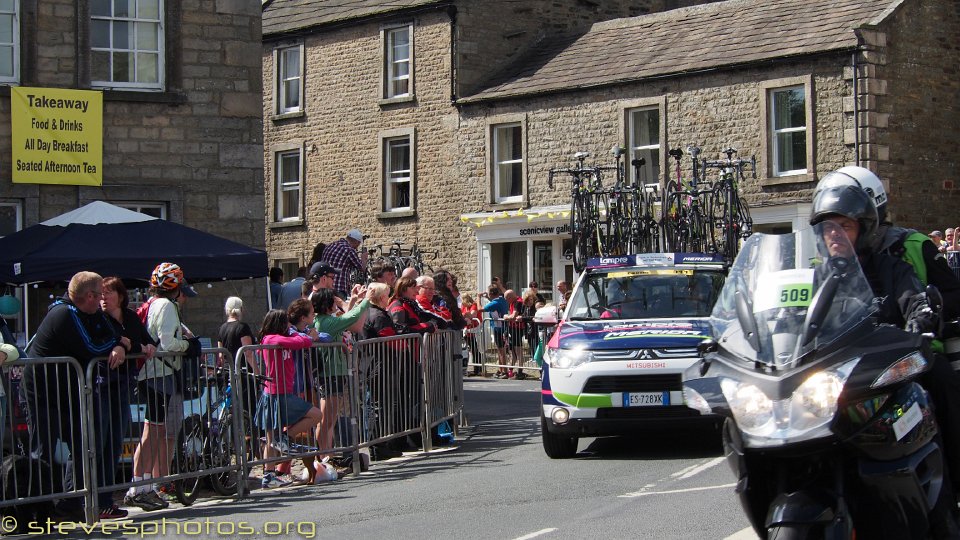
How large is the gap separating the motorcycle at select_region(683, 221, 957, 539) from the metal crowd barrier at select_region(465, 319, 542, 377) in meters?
19.8

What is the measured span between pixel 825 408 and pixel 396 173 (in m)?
33.2

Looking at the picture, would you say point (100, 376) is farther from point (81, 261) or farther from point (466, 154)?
point (466, 154)

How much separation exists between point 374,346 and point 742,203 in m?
13.1

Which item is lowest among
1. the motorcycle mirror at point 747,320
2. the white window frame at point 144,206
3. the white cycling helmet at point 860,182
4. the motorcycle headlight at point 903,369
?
the motorcycle headlight at point 903,369

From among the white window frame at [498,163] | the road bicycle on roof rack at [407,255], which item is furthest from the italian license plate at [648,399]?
the road bicycle on roof rack at [407,255]

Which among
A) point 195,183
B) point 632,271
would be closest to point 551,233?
point 195,183

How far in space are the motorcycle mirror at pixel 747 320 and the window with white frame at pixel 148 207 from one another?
14.8 meters

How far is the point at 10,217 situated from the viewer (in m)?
19.1

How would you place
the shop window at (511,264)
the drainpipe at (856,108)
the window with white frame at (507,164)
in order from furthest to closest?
1. the shop window at (511,264)
2. the window with white frame at (507,164)
3. the drainpipe at (856,108)

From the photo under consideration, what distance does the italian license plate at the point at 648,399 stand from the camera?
12180 mm

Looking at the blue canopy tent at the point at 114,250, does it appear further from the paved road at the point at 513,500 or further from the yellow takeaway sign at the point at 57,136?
the yellow takeaway sign at the point at 57,136

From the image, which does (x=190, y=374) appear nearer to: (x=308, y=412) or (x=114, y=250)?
(x=308, y=412)

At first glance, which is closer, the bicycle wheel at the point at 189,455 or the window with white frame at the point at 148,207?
the bicycle wheel at the point at 189,455

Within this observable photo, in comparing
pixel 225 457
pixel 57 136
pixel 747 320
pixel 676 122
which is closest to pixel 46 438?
pixel 225 457
